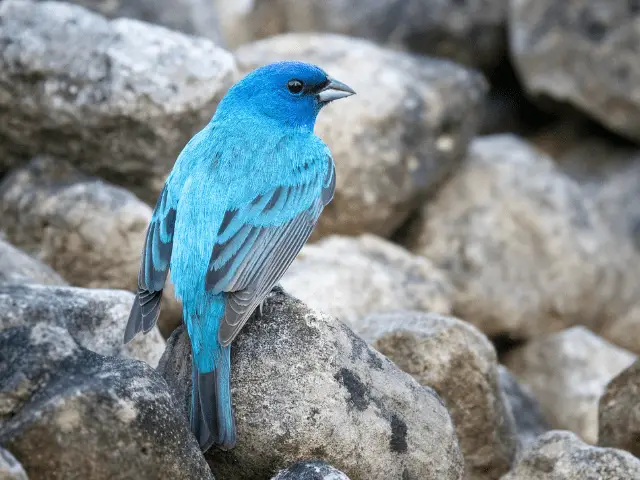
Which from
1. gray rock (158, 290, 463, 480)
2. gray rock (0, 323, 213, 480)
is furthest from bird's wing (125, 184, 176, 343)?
gray rock (0, 323, 213, 480)

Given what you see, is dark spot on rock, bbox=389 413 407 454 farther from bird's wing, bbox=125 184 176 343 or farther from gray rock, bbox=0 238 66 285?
gray rock, bbox=0 238 66 285

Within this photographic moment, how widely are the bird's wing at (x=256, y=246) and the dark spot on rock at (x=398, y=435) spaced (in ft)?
2.06

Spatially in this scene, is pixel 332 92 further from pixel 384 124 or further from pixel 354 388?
pixel 384 124

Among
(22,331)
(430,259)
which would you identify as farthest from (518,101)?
(22,331)

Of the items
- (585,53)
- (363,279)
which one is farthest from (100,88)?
(585,53)

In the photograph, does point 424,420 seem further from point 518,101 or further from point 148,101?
point 518,101

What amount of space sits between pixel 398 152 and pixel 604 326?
6.60ft

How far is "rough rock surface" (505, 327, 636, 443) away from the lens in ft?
19.5

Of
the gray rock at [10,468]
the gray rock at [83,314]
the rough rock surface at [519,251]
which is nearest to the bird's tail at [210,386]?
the gray rock at [83,314]

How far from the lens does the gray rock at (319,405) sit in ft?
11.5

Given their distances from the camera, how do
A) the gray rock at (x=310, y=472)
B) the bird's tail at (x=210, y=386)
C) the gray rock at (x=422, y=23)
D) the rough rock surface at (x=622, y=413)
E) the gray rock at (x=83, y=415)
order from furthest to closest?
the gray rock at (x=422, y=23) → the rough rock surface at (x=622, y=413) → the bird's tail at (x=210, y=386) → the gray rock at (x=310, y=472) → the gray rock at (x=83, y=415)

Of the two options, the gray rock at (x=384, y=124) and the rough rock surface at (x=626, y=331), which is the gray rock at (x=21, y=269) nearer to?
the gray rock at (x=384, y=124)

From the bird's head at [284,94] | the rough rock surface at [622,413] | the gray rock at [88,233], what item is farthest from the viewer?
the gray rock at [88,233]

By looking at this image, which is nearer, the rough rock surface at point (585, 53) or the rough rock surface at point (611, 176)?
the rough rock surface at point (585, 53)
